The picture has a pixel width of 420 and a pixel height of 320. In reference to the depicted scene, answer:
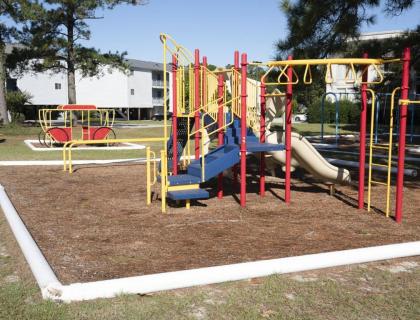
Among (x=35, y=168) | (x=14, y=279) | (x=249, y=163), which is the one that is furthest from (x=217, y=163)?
(x=35, y=168)

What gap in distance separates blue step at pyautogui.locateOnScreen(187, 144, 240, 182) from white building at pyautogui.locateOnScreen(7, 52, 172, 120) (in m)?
47.1

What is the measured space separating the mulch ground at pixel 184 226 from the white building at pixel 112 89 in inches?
1826

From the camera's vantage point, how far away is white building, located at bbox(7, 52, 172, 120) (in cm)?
5744

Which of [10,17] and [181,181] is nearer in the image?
[181,181]

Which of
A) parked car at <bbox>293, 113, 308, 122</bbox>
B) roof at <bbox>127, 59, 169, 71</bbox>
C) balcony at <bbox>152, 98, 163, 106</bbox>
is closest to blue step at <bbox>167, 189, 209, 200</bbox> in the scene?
parked car at <bbox>293, 113, 308, 122</bbox>

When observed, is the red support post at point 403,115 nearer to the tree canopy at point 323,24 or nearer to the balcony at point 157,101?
the tree canopy at point 323,24

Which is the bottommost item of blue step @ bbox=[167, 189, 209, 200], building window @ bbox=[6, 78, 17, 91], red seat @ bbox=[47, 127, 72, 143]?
blue step @ bbox=[167, 189, 209, 200]

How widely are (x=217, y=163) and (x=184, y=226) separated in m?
1.35

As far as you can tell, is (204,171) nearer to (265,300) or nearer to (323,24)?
(265,300)

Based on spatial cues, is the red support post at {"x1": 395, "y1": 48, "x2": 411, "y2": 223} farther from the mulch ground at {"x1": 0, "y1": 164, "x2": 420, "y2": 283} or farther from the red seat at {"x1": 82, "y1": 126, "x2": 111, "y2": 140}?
the red seat at {"x1": 82, "y1": 126, "x2": 111, "y2": 140}

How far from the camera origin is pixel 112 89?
2478 inches

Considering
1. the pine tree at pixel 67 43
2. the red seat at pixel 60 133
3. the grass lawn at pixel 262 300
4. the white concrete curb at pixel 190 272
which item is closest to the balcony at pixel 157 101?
the pine tree at pixel 67 43

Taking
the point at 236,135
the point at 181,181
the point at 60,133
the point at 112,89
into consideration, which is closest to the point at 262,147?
the point at 236,135

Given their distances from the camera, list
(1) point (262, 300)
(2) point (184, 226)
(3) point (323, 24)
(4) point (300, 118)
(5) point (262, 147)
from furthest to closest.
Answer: (4) point (300, 118), (3) point (323, 24), (5) point (262, 147), (2) point (184, 226), (1) point (262, 300)
